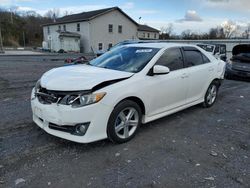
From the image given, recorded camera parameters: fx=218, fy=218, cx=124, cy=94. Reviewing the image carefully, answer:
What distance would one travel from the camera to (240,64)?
1039 cm

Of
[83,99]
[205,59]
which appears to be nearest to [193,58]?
[205,59]

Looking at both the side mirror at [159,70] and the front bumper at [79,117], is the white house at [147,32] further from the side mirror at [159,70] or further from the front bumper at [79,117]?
the front bumper at [79,117]

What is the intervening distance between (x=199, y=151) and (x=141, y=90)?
1.35m

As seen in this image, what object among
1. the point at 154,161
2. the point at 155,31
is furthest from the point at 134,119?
the point at 155,31

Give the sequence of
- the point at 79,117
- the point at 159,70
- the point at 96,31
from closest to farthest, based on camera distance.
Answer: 1. the point at 79,117
2. the point at 159,70
3. the point at 96,31

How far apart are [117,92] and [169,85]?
1.33m

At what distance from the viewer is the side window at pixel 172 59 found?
4258mm

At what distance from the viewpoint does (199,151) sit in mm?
3477

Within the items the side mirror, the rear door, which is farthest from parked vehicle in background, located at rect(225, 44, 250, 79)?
the side mirror

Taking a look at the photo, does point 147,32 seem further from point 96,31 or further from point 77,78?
point 77,78

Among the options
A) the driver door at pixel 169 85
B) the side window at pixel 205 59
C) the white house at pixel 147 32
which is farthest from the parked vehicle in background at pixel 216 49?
the white house at pixel 147 32

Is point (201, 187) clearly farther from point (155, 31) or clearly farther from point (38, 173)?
point (155, 31)

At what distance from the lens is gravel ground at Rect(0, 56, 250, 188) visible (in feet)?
8.89

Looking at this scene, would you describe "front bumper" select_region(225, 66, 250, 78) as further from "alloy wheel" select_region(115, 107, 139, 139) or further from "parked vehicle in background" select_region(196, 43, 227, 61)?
"alloy wheel" select_region(115, 107, 139, 139)
